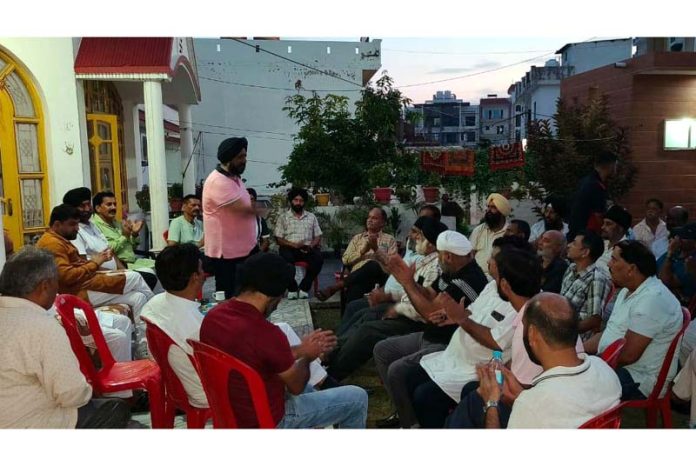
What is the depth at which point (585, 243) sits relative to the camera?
137 inches

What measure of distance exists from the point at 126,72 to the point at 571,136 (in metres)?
6.72

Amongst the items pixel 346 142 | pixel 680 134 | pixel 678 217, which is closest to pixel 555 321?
pixel 678 217

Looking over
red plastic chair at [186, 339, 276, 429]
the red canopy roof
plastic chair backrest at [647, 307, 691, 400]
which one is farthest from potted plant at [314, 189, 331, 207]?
red plastic chair at [186, 339, 276, 429]

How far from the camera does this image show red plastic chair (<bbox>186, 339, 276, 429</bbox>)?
6.99ft

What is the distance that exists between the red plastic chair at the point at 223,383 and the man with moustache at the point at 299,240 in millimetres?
4241

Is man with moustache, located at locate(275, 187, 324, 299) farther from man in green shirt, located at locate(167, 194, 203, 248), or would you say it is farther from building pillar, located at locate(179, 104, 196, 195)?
building pillar, located at locate(179, 104, 196, 195)

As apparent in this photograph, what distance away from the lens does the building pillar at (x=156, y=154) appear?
6637mm

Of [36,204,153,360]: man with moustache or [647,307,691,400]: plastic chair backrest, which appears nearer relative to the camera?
[647,307,691,400]: plastic chair backrest

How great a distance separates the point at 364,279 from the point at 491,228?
3.92ft

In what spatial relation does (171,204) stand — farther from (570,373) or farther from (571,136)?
(570,373)

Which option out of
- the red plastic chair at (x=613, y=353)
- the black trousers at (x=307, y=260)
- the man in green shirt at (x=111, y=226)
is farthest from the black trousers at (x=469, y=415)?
the black trousers at (x=307, y=260)

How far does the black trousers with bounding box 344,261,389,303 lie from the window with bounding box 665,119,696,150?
6.88m

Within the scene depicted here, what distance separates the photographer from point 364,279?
5.29 metres

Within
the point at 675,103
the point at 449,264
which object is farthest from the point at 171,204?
the point at 675,103
